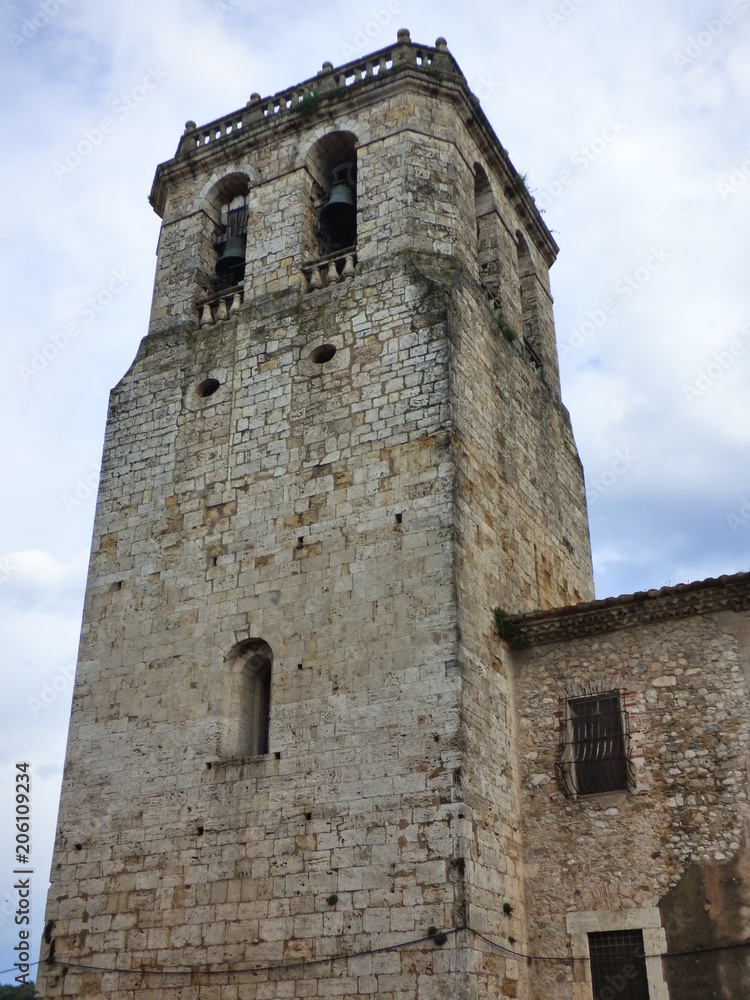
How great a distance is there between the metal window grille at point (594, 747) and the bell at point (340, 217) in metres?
8.19

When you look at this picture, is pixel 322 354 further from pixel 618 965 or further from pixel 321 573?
pixel 618 965

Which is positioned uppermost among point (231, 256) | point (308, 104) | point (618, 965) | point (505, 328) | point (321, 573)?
point (308, 104)

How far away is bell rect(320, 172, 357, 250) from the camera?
15594 millimetres

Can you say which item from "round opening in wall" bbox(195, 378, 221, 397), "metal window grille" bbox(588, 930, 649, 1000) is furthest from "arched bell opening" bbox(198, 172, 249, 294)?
"metal window grille" bbox(588, 930, 649, 1000)

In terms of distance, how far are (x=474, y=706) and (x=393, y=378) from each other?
4326 mm

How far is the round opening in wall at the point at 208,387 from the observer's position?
14508 millimetres

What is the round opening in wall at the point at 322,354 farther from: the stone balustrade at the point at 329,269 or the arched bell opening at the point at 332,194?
the arched bell opening at the point at 332,194

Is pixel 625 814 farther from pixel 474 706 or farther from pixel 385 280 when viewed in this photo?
pixel 385 280

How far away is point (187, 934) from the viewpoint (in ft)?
36.2

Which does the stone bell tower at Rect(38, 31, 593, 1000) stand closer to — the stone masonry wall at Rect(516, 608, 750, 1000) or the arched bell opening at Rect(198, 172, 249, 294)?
the arched bell opening at Rect(198, 172, 249, 294)

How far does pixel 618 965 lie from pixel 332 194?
1121 cm

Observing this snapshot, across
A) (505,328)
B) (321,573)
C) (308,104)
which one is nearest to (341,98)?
(308,104)

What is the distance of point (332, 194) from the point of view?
15.7m

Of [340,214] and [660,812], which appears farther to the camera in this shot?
[340,214]
